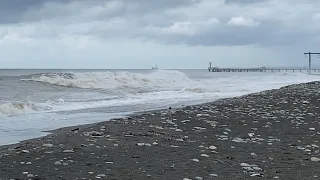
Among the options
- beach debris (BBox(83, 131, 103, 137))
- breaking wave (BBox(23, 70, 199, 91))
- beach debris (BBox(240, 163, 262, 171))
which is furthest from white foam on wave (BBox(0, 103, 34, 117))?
breaking wave (BBox(23, 70, 199, 91))

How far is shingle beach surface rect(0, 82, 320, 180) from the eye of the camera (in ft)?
23.8

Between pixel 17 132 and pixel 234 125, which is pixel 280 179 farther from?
pixel 17 132

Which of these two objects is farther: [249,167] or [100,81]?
[100,81]

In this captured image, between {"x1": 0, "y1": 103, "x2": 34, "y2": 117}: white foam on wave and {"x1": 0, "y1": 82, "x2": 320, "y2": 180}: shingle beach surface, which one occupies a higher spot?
{"x1": 0, "y1": 82, "x2": 320, "y2": 180}: shingle beach surface

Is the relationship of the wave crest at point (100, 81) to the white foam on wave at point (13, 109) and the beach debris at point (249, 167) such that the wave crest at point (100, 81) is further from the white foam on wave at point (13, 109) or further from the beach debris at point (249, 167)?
the beach debris at point (249, 167)

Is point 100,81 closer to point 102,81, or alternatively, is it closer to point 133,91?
point 102,81

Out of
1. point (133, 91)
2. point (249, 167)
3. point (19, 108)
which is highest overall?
point (249, 167)

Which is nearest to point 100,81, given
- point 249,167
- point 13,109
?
point 13,109

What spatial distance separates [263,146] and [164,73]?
6720 centimetres

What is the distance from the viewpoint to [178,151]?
901 cm

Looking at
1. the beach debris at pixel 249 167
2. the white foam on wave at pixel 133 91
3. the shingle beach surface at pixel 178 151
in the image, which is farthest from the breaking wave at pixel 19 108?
the beach debris at pixel 249 167

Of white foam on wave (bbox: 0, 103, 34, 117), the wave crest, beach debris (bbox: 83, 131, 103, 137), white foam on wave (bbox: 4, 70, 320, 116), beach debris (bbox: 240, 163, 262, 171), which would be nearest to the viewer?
beach debris (bbox: 240, 163, 262, 171)

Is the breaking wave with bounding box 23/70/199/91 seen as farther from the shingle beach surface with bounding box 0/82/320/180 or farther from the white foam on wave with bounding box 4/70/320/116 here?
the shingle beach surface with bounding box 0/82/320/180

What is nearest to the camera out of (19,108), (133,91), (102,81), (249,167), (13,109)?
(249,167)
